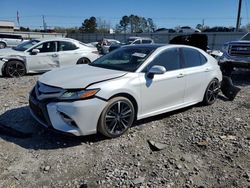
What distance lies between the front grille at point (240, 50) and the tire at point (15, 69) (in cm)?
773

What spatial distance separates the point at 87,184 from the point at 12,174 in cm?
98

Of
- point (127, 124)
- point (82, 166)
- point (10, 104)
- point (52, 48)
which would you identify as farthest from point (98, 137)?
point (52, 48)

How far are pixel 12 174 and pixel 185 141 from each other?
268 centimetres

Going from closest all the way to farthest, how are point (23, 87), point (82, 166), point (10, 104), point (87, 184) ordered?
1. point (87, 184)
2. point (82, 166)
3. point (10, 104)
4. point (23, 87)

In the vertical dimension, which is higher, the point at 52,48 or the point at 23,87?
the point at 52,48

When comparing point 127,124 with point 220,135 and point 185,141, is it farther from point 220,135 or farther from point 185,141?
point 220,135

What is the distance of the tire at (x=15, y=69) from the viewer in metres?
9.64

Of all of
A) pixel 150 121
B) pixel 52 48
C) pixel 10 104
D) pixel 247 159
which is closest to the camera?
pixel 247 159

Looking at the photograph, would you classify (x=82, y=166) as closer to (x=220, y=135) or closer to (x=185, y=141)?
(x=185, y=141)

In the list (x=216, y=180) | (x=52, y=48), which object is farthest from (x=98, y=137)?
(x=52, y=48)

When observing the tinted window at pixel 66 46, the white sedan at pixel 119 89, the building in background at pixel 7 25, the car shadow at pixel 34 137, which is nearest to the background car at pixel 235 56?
the white sedan at pixel 119 89

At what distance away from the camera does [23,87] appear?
8.16 meters

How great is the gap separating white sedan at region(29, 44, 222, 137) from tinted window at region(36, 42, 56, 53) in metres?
5.24

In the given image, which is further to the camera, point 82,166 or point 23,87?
point 23,87
